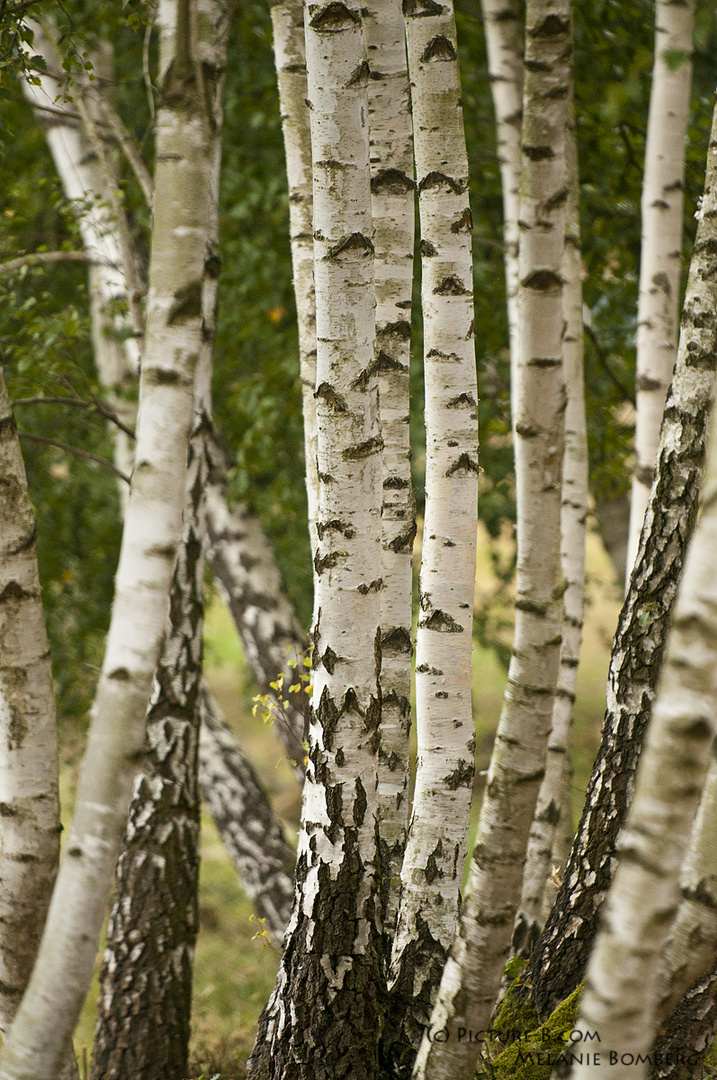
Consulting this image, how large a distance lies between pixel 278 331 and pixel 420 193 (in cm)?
336

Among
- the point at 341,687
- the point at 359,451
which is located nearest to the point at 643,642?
the point at 341,687

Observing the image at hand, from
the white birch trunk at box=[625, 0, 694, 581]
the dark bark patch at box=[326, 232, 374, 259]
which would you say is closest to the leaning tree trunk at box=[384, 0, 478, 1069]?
the dark bark patch at box=[326, 232, 374, 259]

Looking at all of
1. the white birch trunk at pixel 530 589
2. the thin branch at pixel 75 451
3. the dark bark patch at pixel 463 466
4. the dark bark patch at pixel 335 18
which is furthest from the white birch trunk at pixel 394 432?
the thin branch at pixel 75 451

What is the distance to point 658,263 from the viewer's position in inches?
134

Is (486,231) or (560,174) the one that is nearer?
(560,174)

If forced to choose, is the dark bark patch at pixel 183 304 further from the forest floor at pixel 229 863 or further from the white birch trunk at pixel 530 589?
the forest floor at pixel 229 863

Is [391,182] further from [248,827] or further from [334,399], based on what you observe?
[248,827]

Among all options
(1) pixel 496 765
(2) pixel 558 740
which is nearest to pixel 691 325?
(1) pixel 496 765

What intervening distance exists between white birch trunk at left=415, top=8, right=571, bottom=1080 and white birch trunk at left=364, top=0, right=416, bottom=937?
514 mm

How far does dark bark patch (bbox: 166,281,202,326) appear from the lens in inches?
69.1

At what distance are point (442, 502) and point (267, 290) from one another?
363 centimetres

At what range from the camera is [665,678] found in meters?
1.26

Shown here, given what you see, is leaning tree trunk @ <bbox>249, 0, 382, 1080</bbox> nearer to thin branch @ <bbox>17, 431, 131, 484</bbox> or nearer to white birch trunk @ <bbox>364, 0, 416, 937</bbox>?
white birch trunk @ <bbox>364, 0, 416, 937</bbox>

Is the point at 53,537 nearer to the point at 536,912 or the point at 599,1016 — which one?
the point at 536,912
